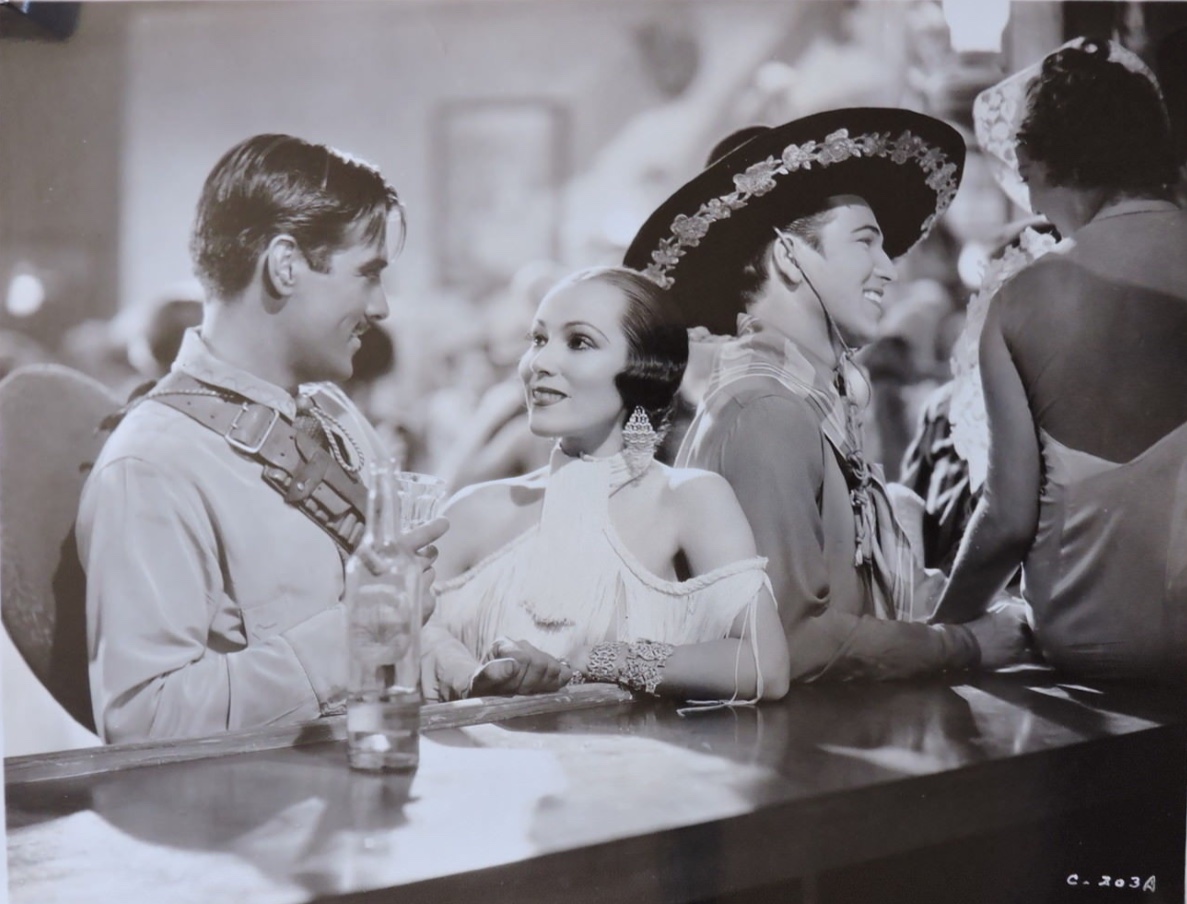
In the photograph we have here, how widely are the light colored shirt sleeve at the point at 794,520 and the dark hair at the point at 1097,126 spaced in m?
0.71

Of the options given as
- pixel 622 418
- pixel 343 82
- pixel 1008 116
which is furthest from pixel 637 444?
pixel 1008 116

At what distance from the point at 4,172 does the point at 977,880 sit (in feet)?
6.77

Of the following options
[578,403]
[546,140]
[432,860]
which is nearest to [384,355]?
[578,403]

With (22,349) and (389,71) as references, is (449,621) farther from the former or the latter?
(389,71)

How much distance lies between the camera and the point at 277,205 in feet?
6.75

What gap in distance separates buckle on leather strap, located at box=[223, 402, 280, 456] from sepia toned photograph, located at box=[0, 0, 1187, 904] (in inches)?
0.4

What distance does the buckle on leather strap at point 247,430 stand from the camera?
6.50ft

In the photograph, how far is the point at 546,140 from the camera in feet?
7.11

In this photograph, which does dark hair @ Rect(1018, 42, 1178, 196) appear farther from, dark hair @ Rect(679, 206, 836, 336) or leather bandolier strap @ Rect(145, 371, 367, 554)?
leather bandolier strap @ Rect(145, 371, 367, 554)

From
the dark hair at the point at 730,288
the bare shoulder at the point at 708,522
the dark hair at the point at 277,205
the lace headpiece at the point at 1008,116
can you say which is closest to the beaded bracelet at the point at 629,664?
the bare shoulder at the point at 708,522

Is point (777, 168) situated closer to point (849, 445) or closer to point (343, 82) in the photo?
point (849, 445)

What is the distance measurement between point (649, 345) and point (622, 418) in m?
0.14

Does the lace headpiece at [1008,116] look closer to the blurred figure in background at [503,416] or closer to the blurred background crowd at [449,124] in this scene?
the blurred background crowd at [449,124]

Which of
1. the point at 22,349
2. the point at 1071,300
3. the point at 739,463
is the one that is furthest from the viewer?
the point at 1071,300
